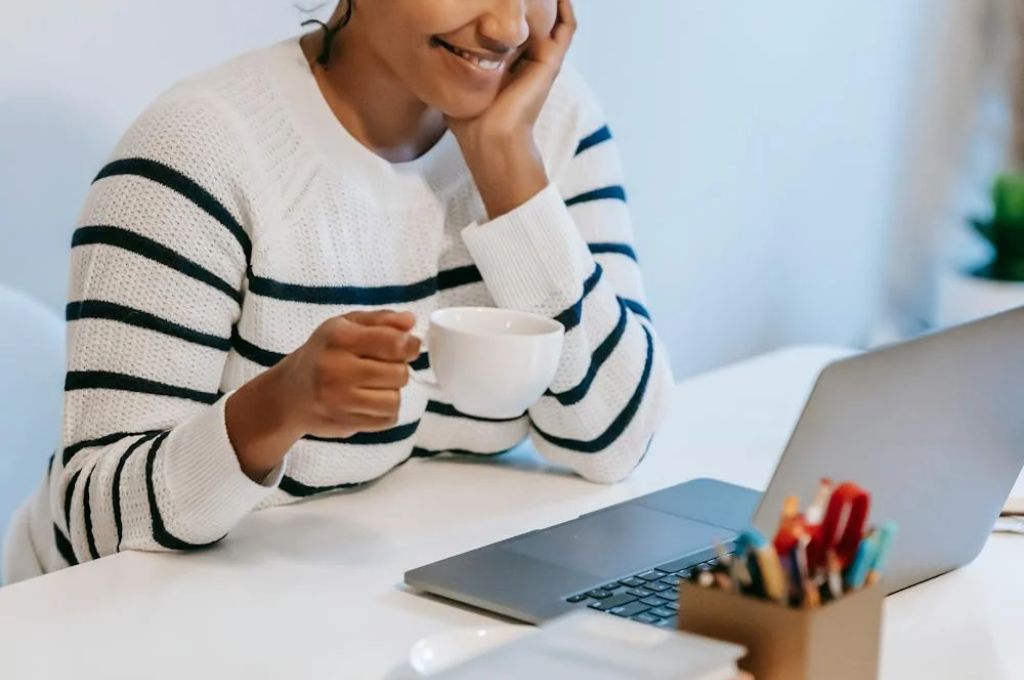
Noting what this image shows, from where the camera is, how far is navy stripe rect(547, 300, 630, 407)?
1312 millimetres

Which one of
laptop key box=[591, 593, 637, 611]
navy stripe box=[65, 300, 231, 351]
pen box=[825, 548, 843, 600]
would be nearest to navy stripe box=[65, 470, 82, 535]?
navy stripe box=[65, 300, 231, 351]

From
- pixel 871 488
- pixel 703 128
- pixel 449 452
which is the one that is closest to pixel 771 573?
pixel 871 488

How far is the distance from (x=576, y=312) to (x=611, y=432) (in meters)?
0.11

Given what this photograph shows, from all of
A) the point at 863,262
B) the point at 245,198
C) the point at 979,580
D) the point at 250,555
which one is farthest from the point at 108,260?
the point at 863,262

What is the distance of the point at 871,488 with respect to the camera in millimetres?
913

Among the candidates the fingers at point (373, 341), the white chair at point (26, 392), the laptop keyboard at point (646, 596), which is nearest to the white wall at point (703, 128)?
the white chair at point (26, 392)

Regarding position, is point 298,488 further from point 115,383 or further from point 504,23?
point 504,23

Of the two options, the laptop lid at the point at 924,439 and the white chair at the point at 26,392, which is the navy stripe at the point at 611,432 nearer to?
the laptop lid at the point at 924,439

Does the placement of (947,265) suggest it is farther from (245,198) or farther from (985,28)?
(245,198)

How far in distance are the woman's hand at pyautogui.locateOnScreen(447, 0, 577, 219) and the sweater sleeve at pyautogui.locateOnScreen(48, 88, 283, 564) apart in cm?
21

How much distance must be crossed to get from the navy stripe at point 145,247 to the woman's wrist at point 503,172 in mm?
259

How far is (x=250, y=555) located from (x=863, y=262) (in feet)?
6.54

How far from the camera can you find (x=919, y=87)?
290cm

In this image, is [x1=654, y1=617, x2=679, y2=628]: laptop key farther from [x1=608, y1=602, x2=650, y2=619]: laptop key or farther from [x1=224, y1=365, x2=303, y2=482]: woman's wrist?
[x1=224, y1=365, x2=303, y2=482]: woman's wrist
